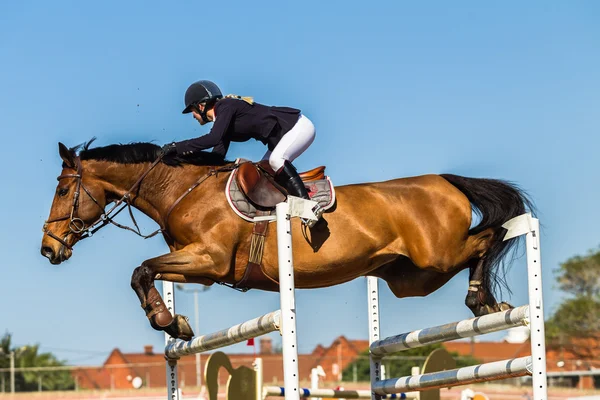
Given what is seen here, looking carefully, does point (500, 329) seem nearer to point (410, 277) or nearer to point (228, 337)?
point (410, 277)

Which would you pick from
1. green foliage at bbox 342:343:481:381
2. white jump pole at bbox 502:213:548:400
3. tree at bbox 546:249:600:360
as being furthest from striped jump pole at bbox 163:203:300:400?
tree at bbox 546:249:600:360

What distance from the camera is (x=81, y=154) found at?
6.69 meters

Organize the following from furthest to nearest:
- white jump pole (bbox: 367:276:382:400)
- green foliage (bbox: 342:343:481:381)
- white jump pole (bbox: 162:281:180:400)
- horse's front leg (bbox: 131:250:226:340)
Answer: green foliage (bbox: 342:343:481:381)
white jump pole (bbox: 367:276:382:400)
white jump pole (bbox: 162:281:180:400)
horse's front leg (bbox: 131:250:226:340)

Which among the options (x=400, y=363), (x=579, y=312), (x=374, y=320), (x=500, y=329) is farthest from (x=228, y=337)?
(x=579, y=312)

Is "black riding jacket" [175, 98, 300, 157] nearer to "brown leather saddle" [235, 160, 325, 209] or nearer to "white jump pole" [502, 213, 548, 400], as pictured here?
"brown leather saddle" [235, 160, 325, 209]

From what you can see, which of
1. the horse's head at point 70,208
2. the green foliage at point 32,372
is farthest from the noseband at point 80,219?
the green foliage at point 32,372

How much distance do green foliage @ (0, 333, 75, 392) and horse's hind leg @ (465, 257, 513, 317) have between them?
23553mm

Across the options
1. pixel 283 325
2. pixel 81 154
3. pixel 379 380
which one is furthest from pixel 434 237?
pixel 81 154

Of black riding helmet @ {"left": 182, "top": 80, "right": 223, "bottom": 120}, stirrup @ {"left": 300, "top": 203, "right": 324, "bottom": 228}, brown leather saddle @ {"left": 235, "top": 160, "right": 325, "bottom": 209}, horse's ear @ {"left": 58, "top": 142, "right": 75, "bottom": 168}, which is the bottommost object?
stirrup @ {"left": 300, "top": 203, "right": 324, "bottom": 228}

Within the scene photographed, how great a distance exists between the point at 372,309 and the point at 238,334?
5.40 ft

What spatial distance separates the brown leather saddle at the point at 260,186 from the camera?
6348mm

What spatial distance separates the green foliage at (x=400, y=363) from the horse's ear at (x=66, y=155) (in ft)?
76.6

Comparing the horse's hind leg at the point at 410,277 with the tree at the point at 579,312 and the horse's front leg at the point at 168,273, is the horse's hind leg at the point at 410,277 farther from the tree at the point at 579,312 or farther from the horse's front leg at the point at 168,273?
the tree at the point at 579,312

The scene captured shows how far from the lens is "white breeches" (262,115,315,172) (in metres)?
6.39
